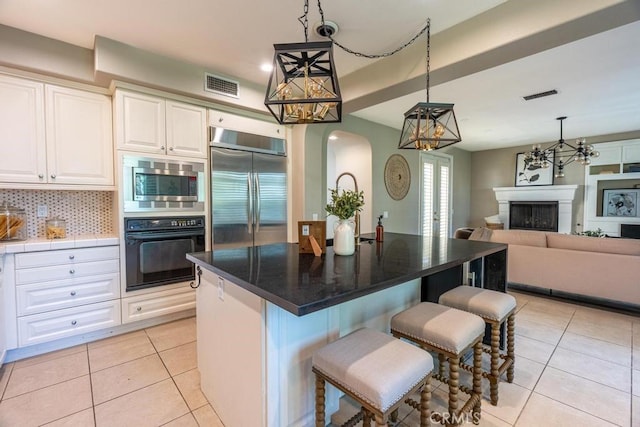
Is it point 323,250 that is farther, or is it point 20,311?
point 20,311

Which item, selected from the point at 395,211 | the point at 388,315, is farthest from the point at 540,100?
the point at 388,315

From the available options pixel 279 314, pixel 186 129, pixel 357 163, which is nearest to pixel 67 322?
pixel 186 129

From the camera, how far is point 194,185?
10.1ft

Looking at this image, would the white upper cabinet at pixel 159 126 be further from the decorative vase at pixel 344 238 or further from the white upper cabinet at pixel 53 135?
the decorative vase at pixel 344 238

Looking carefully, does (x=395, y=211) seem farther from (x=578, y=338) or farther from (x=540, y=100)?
(x=578, y=338)

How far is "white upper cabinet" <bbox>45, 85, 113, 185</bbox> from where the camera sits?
2574 mm

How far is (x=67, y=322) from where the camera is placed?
2518 mm

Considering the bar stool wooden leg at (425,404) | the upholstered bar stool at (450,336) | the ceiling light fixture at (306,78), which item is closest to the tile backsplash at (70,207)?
the ceiling light fixture at (306,78)

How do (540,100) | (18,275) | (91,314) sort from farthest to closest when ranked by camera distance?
(540,100), (91,314), (18,275)

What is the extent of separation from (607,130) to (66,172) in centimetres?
868

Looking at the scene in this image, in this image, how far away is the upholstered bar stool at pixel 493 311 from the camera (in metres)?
1.83

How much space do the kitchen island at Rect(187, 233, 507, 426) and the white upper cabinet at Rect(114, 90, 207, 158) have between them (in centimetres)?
161

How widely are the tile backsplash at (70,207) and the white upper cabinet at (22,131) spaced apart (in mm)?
375

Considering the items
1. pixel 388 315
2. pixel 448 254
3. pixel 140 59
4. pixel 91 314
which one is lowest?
pixel 91 314
